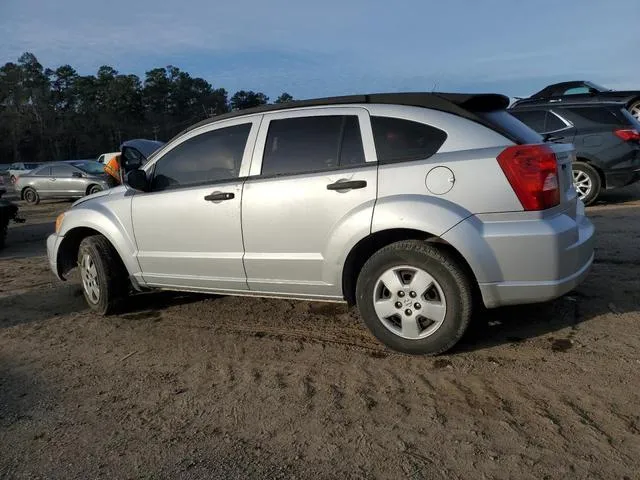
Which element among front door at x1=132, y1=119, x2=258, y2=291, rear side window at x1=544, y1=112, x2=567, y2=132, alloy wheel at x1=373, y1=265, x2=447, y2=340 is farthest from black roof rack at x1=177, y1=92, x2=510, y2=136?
rear side window at x1=544, y1=112, x2=567, y2=132

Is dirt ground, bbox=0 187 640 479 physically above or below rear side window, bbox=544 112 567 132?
below

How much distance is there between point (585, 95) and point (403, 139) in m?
10.4

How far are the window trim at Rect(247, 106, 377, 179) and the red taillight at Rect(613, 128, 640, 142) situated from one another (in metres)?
7.04

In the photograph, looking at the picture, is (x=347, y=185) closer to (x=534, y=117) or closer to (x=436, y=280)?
(x=436, y=280)

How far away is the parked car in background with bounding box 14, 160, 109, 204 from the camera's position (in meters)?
19.1

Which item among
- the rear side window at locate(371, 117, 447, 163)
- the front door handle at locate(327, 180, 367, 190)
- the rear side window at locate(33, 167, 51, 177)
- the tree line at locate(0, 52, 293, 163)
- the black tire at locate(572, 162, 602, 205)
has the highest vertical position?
the tree line at locate(0, 52, 293, 163)

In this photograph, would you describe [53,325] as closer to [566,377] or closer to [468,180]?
[468,180]

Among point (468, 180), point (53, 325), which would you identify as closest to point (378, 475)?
point (468, 180)

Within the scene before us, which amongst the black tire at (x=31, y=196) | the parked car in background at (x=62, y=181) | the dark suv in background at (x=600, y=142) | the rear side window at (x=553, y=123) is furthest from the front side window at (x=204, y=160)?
the black tire at (x=31, y=196)

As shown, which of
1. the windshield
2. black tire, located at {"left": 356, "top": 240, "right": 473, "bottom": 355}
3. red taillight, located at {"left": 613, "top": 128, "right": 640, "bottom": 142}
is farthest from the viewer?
the windshield

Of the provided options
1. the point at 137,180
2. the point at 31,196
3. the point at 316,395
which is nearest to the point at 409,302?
the point at 316,395

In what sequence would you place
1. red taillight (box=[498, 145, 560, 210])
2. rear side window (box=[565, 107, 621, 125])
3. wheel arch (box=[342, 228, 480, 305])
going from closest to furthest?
red taillight (box=[498, 145, 560, 210]) → wheel arch (box=[342, 228, 480, 305]) → rear side window (box=[565, 107, 621, 125])

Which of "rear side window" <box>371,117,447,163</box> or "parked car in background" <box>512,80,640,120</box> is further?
"parked car in background" <box>512,80,640,120</box>

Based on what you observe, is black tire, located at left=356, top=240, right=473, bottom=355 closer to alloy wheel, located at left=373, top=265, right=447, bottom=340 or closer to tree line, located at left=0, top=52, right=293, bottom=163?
alloy wheel, located at left=373, top=265, right=447, bottom=340
